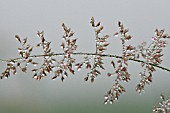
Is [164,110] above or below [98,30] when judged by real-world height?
below

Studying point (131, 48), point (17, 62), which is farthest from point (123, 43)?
point (17, 62)

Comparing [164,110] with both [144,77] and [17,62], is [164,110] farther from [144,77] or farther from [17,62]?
[17,62]

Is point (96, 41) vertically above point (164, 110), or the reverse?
point (96, 41)

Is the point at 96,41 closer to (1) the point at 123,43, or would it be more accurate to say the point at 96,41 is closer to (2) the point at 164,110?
(1) the point at 123,43

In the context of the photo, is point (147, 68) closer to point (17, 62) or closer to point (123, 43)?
point (123, 43)

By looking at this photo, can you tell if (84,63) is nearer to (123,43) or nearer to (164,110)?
(123,43)

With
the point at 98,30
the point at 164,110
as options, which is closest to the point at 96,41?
the point at 98,30

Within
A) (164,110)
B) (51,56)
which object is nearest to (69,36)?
(51,56)
